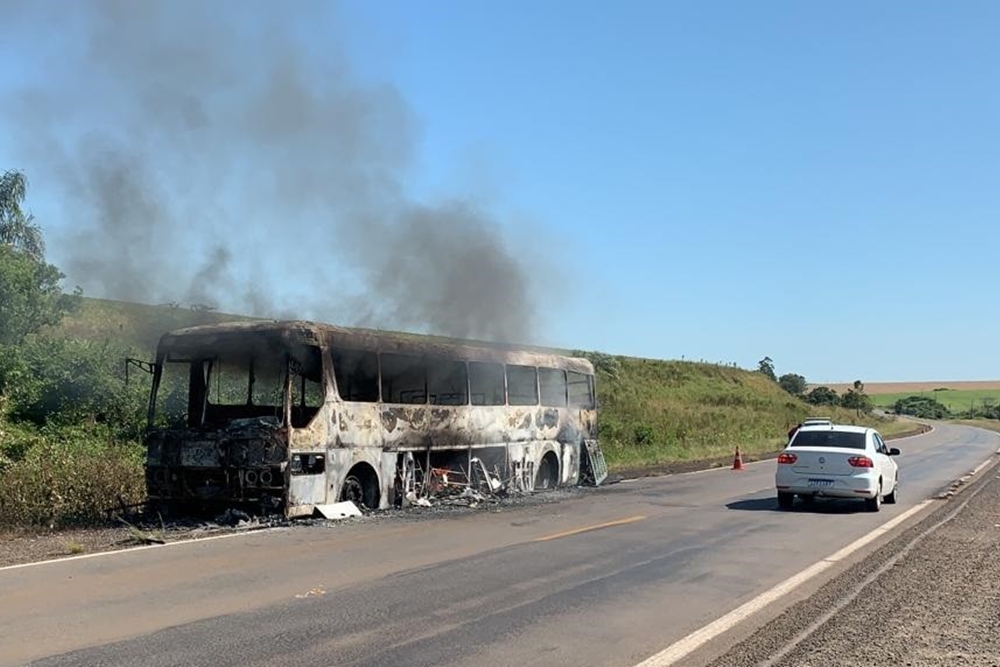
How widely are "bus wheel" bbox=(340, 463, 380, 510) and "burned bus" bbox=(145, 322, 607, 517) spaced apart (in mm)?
19

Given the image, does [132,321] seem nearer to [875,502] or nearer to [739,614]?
[875,502]

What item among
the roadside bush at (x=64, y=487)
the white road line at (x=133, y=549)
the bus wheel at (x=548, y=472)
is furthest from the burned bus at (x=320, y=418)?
the bus wheel at (x=548, y=472)

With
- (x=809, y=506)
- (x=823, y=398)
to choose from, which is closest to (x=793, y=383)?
(x=823, y=398)

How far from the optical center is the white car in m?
15.4

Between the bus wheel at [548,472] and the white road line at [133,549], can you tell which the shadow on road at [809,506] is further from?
the white road line at [133,549]

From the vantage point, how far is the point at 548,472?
19.7 meters

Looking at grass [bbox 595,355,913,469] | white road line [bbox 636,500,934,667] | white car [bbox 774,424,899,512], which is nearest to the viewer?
white road line [bbox 636,500,934,667]

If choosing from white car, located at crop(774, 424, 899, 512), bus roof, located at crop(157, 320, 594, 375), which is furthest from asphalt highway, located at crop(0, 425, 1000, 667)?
bus roof, located at crop(157, 320, 594, 375)

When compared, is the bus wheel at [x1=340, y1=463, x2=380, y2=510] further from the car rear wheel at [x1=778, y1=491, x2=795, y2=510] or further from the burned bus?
the car rear wheel at [x1=778, y1=491, x2=795, y2=510]

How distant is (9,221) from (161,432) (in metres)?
20.4

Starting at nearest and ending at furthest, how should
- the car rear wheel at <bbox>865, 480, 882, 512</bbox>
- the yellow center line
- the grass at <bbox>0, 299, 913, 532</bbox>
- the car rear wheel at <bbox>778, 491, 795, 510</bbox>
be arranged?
the yellow center line, the grass at <bbox>0, 299, 913, 532</bbox>, the car rear wheel at <bbox>865, 480, 882, 512</bbox>, the car rear wheel at <bbox>778, 491, 795, 510</bbox>

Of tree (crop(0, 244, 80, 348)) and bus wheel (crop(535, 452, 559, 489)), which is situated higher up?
tree (crop(0, 244, 80, 348))

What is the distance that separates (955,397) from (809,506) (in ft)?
452

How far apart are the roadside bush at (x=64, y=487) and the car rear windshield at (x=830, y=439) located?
11216 mm
